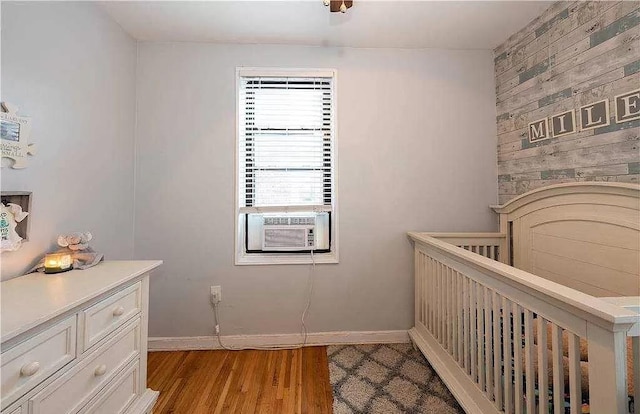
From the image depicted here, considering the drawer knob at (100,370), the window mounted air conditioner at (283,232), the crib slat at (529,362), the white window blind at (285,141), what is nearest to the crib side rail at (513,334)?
the crib slat at (529,362)

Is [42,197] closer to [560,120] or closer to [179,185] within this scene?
[179,185]

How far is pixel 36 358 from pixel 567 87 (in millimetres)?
2682

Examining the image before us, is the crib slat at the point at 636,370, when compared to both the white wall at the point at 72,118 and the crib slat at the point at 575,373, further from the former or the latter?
the white wall at the point at 72,118

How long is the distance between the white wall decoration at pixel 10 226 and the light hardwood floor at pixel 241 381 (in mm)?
1079

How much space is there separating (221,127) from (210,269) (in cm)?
109

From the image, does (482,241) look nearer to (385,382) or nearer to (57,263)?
(385,382)

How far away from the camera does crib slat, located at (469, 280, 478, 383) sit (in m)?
1.36

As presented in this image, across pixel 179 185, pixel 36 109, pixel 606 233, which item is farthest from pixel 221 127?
pixel 606 233

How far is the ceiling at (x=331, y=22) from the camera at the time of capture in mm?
1712

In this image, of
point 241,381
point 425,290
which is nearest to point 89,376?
point 241,381

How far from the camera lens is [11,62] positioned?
1.16 meters

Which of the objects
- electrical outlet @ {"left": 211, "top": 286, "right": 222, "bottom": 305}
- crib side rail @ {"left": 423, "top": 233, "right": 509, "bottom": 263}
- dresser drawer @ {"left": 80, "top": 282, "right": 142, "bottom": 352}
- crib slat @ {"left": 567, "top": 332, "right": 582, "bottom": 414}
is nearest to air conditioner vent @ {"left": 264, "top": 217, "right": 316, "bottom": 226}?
electrical outlet @ {"left": 211, "top": 286, "right": 222, "bottom": 305}

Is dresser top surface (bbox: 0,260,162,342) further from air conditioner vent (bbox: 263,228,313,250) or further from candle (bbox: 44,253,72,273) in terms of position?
air conditioner vent (bbox: 263,228,313,250)

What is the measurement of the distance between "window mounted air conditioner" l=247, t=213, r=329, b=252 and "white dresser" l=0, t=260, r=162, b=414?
871mm
